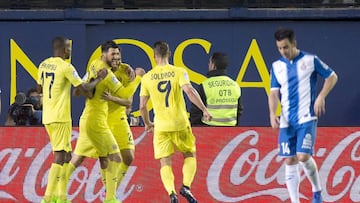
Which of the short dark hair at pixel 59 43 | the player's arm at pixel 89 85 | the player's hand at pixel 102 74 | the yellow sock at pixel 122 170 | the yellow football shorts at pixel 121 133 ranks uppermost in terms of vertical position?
the short dark hair at pixel 59 43

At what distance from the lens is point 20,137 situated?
16.2 meters

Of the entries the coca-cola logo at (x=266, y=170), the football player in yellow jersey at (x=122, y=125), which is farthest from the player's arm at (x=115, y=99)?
the coca-cola logo at (x=266, y=170)

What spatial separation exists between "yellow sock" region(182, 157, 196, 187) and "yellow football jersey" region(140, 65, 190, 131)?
1.44 ft

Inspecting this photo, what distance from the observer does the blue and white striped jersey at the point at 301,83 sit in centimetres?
1334

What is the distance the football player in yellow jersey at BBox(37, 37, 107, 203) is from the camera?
14.6 meters

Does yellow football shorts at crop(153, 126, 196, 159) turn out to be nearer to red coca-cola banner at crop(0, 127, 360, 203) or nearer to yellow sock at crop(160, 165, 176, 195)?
yellow sock at crop(160, 165, 176, 195)

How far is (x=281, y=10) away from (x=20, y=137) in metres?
6.04

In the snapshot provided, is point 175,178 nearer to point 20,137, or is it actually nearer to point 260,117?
point 20,137

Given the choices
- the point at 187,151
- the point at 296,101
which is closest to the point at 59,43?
the point at 187,151

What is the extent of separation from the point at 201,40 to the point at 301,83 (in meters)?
7.47

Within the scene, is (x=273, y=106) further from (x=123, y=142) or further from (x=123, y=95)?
(x=123, y=142)

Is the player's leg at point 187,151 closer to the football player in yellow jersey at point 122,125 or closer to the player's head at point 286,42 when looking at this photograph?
the football player in yellow jersey at point 122,125

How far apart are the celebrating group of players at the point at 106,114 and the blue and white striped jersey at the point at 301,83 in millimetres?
1662

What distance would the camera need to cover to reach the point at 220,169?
16.2 metres
